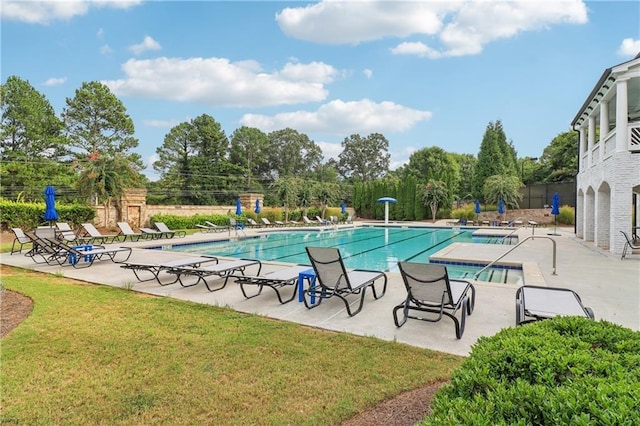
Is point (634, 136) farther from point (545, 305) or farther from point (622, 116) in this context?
point (545, 305)

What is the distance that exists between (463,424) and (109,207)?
19.8 m

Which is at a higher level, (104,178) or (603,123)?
(603,123)

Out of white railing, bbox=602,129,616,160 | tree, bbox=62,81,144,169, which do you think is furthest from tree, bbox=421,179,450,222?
tree, bbox=62,81,144,169

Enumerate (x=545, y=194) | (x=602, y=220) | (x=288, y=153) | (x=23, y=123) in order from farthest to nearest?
(x=288, y=153) < (x=545, y=194) < (x=23, y=123) < (x=602, y=220)

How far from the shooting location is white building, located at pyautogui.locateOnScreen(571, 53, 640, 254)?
9.34 m

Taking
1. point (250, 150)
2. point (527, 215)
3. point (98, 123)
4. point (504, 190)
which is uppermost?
point (98, 123)

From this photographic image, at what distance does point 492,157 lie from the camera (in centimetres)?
3167

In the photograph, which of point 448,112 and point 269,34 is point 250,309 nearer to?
point 269,34

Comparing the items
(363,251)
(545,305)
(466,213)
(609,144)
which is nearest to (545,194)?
(466,213)

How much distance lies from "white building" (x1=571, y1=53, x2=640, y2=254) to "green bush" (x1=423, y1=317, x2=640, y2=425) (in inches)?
375

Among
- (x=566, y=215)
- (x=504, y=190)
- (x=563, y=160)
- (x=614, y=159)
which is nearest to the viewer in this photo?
(x=614, y=159)

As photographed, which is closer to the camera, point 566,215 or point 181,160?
point 566,215

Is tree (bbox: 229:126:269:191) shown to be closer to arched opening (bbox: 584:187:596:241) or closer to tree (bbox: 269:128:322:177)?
tree (bbox: 269:128:322:177)

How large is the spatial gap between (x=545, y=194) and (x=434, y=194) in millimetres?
8166
